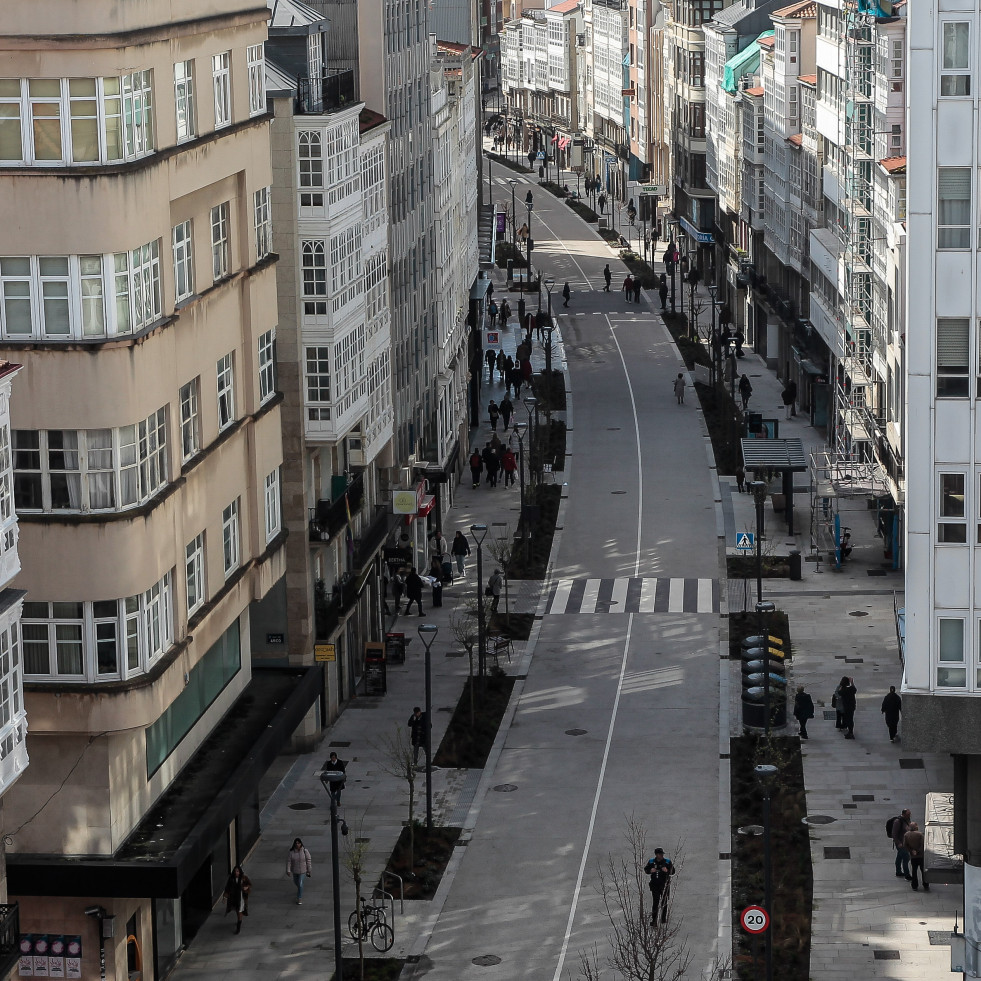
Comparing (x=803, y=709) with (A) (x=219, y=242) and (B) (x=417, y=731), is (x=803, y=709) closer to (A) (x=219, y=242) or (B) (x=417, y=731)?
(B) (x=417, y=731)

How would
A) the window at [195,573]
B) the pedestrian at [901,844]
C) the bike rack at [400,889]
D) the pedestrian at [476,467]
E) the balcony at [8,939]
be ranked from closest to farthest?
1. the balcony at [8,939]
2. the window at [195,573]
3. the bike rack at [400,889]
4. the pedestrian at [901,844]
5. the pedestrian at [476,467]

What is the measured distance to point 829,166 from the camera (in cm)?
9538

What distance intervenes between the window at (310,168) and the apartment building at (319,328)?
0.08 ft

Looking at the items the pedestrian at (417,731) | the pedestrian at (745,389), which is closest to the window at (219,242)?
the pedestrian at (417,731)

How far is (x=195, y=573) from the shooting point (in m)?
44.4

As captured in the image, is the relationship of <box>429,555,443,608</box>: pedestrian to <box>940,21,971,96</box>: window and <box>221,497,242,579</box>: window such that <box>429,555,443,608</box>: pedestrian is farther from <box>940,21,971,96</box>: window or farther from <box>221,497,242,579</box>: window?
<box>940,21,971,96</box>: window

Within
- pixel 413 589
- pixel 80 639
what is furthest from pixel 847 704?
pixel 80 639

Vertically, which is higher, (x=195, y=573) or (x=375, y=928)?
(x=195, y=573)

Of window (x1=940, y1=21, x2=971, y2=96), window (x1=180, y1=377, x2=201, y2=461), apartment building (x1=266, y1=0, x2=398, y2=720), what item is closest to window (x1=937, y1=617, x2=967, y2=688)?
window (x1=940, y1=21, x2=971, y2=96)

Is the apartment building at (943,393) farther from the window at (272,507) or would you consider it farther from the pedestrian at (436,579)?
the pedestrian at (436,579)

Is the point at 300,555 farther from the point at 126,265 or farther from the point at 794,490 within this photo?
the point at 794,490

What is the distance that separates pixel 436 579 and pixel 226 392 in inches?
1115

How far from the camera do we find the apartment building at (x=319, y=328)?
2233 inches

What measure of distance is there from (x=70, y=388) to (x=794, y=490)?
54.1 metres
